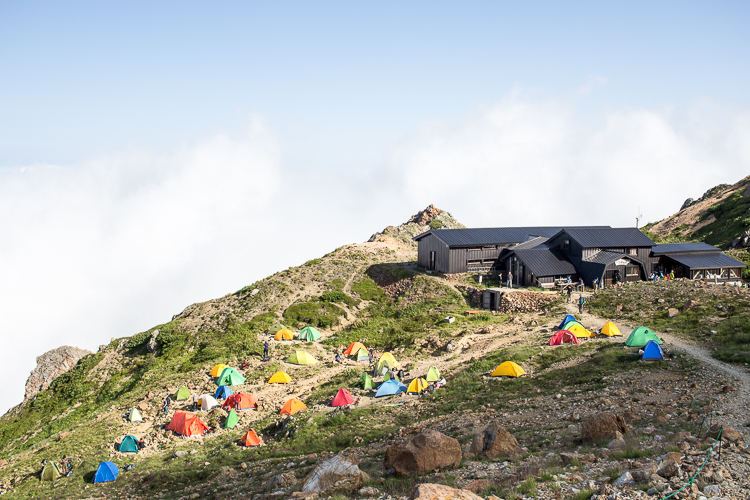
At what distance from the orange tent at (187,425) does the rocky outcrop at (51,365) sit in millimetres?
40742

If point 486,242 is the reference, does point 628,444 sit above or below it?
below

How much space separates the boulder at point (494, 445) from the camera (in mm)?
15227

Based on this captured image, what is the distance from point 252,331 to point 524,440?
34619 millimetres

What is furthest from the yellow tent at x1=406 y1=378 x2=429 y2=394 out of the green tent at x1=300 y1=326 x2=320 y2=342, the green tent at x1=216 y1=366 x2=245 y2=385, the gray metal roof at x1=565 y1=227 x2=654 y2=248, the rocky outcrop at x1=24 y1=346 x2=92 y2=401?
the rocky outcrop at x1=24 y1=346 x2=92 y2=401

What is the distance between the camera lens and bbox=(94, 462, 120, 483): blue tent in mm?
23469

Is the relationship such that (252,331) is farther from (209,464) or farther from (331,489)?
(331,489)

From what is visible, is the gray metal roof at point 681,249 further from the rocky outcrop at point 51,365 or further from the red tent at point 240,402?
the rocky outcrop at point 51,365

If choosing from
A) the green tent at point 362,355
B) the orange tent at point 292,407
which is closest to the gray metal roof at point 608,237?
the green tent at point 362,355

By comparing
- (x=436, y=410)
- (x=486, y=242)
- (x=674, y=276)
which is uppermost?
(x=486, y=242)

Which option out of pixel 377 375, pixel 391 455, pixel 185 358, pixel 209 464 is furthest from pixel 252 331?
pixel 391 455

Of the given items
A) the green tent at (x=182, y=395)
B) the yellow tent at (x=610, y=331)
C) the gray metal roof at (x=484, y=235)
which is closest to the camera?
the yellow tent at (x=610, y=331)

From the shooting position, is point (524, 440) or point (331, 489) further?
point (524, 440)

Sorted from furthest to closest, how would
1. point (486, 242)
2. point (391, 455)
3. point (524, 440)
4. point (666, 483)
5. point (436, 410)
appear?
point (486, 242) < point (436, 410) < point (524, 440) < point (391, 455) < point (666, 483)

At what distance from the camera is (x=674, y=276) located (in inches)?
1896
